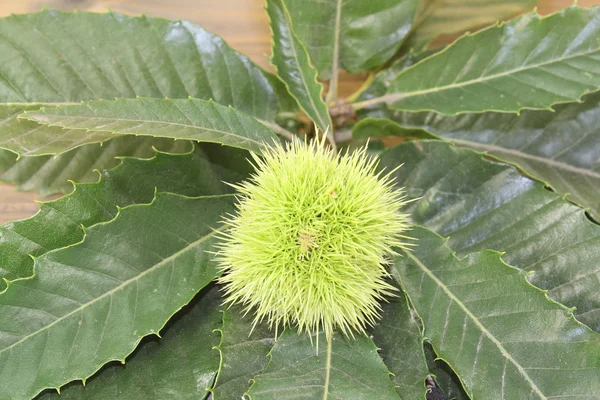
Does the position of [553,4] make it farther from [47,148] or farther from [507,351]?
[47,148]

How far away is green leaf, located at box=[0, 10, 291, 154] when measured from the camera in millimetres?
626

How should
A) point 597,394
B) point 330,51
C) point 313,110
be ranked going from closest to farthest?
point 597,394 < point 313,110 < point 330,51

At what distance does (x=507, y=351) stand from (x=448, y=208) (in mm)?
197

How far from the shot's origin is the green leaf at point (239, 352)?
0.52 meters

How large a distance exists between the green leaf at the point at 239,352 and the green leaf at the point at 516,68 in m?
0.36

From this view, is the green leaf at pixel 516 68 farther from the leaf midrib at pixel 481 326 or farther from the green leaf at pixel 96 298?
the green leaf at pixel 96 298

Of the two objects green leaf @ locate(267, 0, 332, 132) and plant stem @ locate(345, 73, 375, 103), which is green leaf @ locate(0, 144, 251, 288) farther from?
plant stem @ locate(345, 73, 375, 103)

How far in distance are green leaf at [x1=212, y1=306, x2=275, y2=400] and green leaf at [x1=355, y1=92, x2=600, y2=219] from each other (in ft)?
0.96

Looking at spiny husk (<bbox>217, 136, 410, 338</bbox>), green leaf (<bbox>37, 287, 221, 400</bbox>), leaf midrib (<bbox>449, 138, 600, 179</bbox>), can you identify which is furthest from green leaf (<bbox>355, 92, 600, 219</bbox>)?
green leaf (<bbox>37, 287, 221, 400</bbox>)

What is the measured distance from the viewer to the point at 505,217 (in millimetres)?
622

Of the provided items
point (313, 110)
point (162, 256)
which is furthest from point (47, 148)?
point (313, 110)

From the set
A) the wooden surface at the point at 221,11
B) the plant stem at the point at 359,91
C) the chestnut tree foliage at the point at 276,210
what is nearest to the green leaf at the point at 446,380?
the chestnut tree foliage at the point at 276,210

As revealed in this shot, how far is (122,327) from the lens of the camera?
0.51m

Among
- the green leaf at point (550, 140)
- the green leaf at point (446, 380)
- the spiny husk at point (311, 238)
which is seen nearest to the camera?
the spiny husk at point (311, 238)
